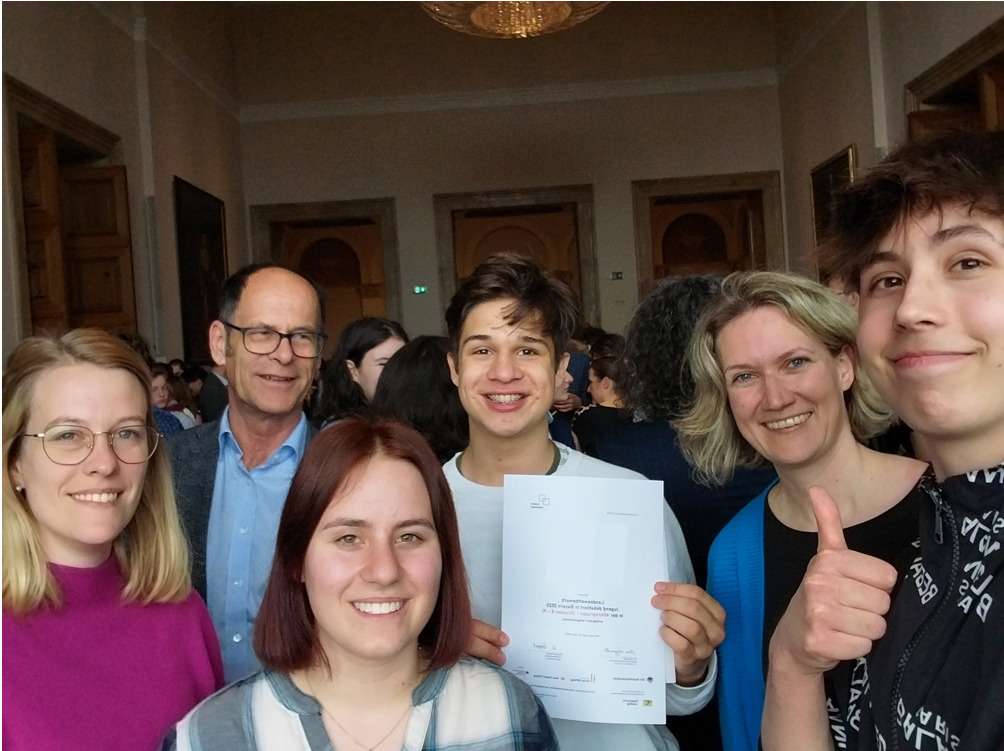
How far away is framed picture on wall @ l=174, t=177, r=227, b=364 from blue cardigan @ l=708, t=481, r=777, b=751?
988 centimetres

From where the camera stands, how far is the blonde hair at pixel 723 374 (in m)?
2.14

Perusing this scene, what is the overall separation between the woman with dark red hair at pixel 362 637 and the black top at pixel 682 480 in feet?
4.03

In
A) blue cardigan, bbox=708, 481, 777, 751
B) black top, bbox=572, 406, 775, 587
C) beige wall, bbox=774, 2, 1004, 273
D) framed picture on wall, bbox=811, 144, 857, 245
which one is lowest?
blue cardigan, bbox=708, 481, 777, 751

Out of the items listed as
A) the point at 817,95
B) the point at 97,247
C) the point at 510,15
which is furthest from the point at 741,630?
the point at 817,95

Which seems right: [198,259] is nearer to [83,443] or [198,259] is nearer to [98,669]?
[83,443]

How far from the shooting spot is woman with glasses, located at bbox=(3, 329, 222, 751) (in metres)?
1.65

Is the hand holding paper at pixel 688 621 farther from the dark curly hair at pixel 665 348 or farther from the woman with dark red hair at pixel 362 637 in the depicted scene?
the dark curly hair at pixel 665 348

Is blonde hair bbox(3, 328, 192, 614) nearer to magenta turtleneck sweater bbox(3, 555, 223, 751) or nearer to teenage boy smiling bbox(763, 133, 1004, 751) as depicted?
magenta turtleneck sweater bbox(3, 555, 223, 751)

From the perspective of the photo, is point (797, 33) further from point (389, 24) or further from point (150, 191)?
point (150, 191)

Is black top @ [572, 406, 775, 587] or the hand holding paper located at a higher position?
black top @ [572, 406, 775, 587]

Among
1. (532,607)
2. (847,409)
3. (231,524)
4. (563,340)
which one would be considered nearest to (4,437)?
(231,524)

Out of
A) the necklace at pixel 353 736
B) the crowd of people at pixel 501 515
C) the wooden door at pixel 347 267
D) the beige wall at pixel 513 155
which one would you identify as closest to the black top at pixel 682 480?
the crowd of people at pixel 501 515

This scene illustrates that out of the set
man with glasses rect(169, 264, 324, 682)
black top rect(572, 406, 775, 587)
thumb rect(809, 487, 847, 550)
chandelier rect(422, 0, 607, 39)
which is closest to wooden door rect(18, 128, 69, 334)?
chandelier rect(422, 0, 607, 39)

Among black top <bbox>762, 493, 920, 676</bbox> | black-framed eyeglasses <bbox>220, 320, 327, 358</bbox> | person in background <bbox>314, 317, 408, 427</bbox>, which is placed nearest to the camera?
black top <bbox>762, 493, 920, 676</bbox>
